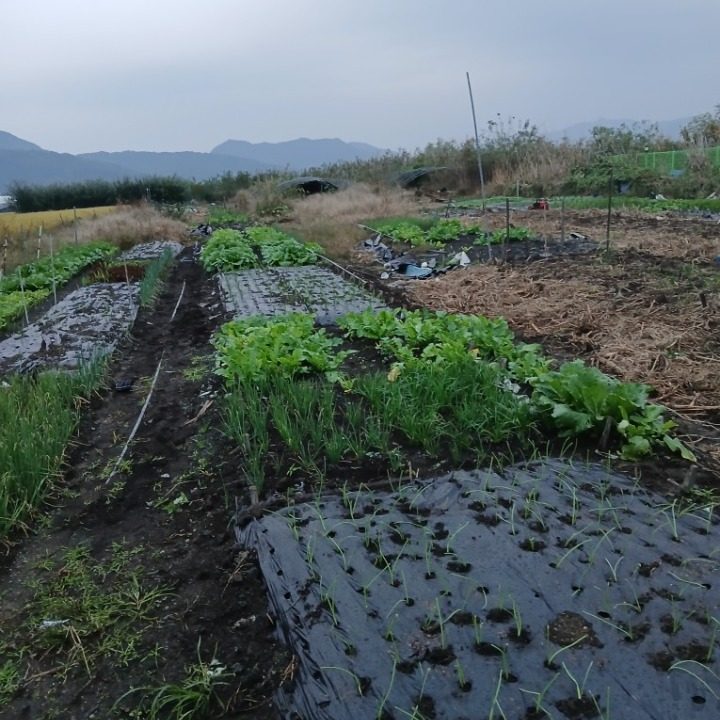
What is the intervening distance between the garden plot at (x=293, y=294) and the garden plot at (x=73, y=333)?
48.6 inches

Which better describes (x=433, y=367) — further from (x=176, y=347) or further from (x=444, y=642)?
(x=176, y=347)

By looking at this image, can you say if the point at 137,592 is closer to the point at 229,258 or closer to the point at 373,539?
the point at 373,539

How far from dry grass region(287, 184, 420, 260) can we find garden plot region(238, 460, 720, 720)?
8951mm

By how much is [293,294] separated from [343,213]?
11.0 meters

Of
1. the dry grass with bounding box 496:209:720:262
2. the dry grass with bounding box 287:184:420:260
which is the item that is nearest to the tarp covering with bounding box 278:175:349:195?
the dry grass with bounding box 287:184:420:260

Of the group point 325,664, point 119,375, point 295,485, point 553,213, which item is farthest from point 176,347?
point 553,213

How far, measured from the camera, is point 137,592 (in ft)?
8.07

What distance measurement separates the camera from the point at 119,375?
541cm

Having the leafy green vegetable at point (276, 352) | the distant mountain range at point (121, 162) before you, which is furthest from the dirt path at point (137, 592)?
the distant mountain range at point (121, 162)

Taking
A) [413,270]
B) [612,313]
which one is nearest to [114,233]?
[413,270]

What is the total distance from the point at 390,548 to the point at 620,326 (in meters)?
3.62

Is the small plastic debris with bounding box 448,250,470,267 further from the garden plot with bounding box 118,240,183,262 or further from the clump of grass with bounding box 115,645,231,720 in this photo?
the clump of grass with bounding box 115,645,231,720

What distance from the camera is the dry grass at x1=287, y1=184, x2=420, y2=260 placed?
1275 centimetres

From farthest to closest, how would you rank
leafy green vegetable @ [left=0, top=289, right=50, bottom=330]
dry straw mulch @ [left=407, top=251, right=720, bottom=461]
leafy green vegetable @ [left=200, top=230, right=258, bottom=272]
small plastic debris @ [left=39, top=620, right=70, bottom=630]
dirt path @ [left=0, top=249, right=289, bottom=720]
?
leafy green vegetable @ [left=200, top=230, right=258, bottom=272] → leafy green vegetable @ [left=0, top=289, right=50, bottom=330] → dry straw mulch @ [left=407, top=251, right=720, bottom=461] → small plastic debris @ [left=39, top=620, right=70, bottom=630] → dirt path @ [left=0, top=249, right=289, bottom=720]
